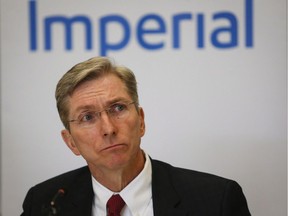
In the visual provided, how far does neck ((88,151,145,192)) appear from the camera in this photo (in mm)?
1529

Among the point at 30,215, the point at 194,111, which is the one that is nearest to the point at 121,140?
the point at 30,215

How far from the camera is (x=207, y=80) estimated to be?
2.12 m

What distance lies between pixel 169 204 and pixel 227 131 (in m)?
0.74

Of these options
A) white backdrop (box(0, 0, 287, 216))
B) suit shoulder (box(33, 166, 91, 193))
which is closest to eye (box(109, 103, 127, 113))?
suit shoulder (box(33, 166, 91, 193))

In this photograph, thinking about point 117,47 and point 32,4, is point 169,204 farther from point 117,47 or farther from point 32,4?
point 32,4

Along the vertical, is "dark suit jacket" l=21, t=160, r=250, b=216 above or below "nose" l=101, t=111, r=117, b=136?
below

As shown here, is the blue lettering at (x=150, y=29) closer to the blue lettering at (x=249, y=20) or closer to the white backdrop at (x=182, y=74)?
the white backdrop at (x=182, y=74)

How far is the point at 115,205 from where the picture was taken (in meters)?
1.53

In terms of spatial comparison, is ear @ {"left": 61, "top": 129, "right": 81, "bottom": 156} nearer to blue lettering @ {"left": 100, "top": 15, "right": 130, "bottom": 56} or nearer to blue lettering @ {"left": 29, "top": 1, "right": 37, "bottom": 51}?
blue lettering @ {"left": 100, "top": 15, "right": 130, "bottom": 56}

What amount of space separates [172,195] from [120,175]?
0.81 ft

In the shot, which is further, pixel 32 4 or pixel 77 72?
pixel 32 4

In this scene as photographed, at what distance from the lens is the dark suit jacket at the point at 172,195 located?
1.52 metres

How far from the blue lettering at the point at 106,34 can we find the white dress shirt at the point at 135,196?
82 cm

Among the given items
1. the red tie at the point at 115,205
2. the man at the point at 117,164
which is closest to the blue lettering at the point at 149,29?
the man at the point at 117,164
